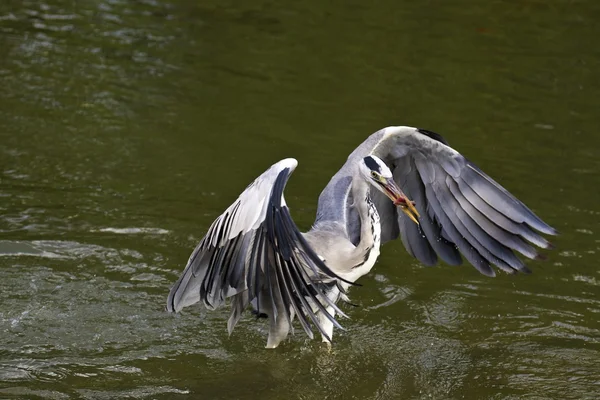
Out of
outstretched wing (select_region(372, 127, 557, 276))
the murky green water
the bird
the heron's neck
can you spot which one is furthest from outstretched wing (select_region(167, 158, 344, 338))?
outstretched wing (select_region(372, 127, 557, 276))

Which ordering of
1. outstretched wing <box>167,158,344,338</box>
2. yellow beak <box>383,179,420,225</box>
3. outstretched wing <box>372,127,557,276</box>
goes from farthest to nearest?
outstretched wing <box>372,127,557,276</box> → yellow beak <box>383,179,420,225</box> → outstretched wing <box>167,158,344,338</box>

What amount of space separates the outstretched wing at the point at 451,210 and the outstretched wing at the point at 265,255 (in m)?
1.16

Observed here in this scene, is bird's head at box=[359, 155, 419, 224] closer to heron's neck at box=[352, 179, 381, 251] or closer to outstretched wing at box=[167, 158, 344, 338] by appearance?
heron's neck at box=[352, 179, 381, 251]

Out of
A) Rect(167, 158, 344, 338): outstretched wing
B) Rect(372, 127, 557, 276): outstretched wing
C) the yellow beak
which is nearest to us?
Rect(167, 158, 344, 338): outstretched wing

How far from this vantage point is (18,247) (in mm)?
7531

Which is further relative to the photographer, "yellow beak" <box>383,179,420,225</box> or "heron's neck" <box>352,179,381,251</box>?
"heron's neck" <box>352,179,381,251</box>

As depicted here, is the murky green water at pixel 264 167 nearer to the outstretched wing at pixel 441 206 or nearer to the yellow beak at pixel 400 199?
the outstretched wing at pixel 441 206

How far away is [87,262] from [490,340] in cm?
288

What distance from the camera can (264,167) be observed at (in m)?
9.09

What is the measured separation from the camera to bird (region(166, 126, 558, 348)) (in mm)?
5324

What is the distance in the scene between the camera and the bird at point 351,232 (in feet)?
17.5

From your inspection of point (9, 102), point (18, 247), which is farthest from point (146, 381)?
point (9, 102)

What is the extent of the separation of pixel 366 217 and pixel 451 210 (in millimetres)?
634

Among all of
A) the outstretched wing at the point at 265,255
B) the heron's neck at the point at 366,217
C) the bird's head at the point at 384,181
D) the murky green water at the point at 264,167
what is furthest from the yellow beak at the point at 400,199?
the murky green water at the point at 264,167
